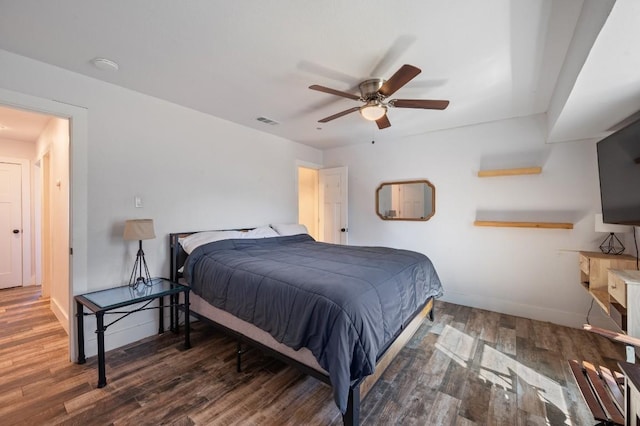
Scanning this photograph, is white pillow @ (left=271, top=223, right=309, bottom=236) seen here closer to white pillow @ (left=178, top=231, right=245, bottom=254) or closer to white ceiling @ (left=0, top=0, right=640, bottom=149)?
white pillow @ (left=178, top=231, right=245, bottom=254)

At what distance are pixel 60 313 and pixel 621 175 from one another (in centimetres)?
568

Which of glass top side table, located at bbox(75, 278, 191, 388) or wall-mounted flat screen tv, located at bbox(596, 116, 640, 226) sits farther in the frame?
glass top side table, located at bbox(75, 278, 191, 388)

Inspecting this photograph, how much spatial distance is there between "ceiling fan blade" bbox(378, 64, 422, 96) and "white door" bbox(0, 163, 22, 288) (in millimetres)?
6042

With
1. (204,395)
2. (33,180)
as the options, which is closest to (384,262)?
(204,395)

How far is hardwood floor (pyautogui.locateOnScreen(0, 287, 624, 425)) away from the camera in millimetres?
1766

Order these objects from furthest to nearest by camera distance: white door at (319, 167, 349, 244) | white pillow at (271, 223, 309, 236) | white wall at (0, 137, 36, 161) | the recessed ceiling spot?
white door at (319, 167, 349, 244) → white wall at (0, 137, 36, 161) → white pillow at (271, 223, 309, 236) → the recessed ceiling spot

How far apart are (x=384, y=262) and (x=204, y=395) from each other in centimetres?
181

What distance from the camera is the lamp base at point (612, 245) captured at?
113 inches

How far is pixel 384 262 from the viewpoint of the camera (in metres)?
2.57

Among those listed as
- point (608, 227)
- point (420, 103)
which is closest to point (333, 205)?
point (420, 103)

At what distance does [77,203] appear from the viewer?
2.44 metres

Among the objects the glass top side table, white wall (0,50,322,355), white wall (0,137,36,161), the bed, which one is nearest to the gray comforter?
the bed

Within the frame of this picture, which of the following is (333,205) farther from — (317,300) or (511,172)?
(317,300)

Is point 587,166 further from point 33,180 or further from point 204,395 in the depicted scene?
point 33,180
